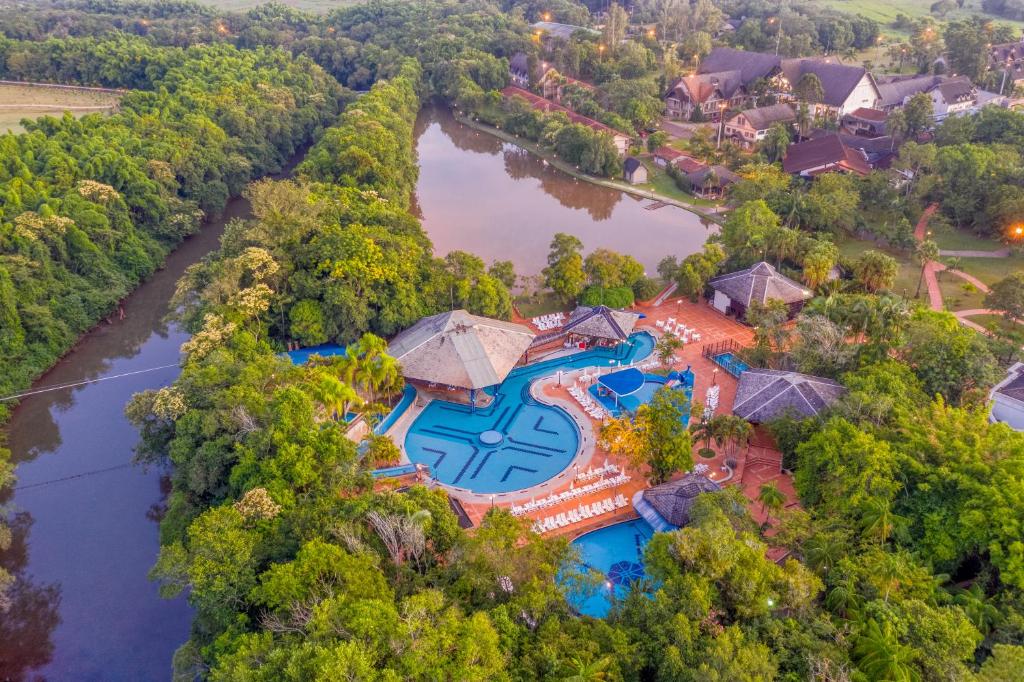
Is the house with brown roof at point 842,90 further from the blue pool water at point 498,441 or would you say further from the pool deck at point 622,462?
the blue pool water at point 498,441

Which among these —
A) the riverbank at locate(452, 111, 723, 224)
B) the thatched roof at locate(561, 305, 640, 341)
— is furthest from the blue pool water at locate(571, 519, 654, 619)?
the riverbank at locate(452, 111, 723, 224)

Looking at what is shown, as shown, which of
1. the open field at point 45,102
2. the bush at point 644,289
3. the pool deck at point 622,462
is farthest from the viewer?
the open field at point 45,102

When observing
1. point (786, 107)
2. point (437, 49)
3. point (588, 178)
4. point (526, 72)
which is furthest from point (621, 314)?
point (437, 49)

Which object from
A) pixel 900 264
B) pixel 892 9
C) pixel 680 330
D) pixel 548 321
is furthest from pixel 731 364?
pixel 892 9

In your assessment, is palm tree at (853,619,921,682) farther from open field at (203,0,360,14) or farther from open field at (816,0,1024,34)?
open field at (203,0,360,14)

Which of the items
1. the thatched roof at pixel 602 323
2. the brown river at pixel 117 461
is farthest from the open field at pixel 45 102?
the thatched roof at pixel 602 323

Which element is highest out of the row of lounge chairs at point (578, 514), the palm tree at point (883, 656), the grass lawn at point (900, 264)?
the palm tree at point (883, 656)
